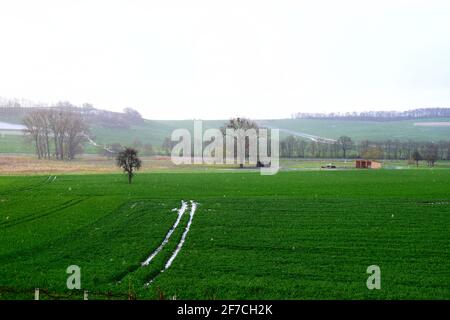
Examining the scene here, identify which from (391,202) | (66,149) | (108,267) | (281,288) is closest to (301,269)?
(281,288)

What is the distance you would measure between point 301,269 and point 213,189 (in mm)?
26724

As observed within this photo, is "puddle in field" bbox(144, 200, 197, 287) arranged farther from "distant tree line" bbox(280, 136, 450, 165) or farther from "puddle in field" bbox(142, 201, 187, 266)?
"distant tree line" bbox(280, 136, 450, 165)

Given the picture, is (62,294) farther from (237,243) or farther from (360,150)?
(360,150)

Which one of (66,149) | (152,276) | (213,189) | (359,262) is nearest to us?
(152,276)

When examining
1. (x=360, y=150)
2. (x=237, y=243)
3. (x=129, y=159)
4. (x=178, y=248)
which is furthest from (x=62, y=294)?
(x=360, y=150)

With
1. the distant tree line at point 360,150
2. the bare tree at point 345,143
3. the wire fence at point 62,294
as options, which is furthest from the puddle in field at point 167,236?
the bare tree at point 345,143

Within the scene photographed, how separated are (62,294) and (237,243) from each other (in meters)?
9.60

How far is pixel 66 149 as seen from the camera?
104062mm

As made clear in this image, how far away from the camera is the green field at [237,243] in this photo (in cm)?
1580

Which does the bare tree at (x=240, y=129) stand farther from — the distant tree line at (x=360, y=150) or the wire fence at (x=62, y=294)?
the wire fence at (x=62, y=294)

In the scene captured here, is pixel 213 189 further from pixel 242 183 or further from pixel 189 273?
pixel 189 273

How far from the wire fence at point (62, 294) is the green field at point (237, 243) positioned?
0.31ft

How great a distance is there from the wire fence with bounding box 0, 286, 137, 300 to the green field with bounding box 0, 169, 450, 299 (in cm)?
9

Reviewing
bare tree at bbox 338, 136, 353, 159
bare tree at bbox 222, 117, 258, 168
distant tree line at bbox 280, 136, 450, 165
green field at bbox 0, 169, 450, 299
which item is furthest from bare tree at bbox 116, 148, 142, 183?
bare tree at bbox 338, 136, 353, 159
